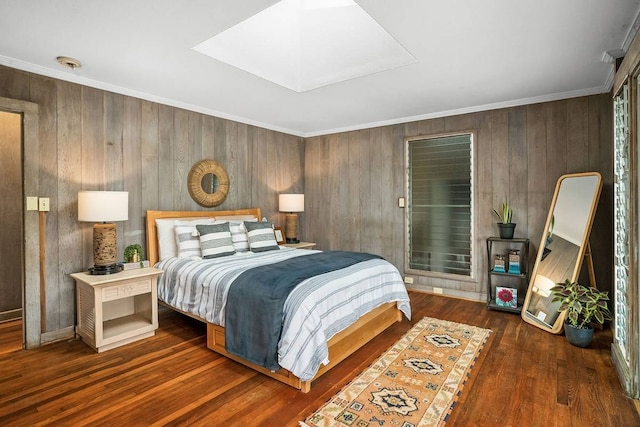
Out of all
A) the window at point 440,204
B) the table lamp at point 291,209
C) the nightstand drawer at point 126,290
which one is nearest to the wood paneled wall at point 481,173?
the window at point 440,204

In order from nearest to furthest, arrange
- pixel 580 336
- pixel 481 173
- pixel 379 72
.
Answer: pixel 580 336
pixel 379 72
pixel 481 173

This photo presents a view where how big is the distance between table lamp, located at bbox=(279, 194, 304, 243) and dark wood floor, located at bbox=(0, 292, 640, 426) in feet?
7.97

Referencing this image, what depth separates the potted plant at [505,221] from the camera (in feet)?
12.9

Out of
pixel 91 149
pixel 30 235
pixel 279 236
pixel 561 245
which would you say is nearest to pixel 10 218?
pixel 30 235

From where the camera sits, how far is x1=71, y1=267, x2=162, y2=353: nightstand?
283 cm

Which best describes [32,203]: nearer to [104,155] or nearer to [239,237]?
[104,155]

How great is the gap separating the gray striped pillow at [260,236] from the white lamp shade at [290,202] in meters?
1.01

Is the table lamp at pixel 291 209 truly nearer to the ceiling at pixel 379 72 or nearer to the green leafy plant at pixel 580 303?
the ceiling at pixel 379 72

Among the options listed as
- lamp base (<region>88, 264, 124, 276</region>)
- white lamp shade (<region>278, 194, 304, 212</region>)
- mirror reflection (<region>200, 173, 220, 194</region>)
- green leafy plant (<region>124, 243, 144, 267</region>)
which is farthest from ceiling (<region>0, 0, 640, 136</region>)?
lamp base (<region>88, 264, 124, 276</region>)

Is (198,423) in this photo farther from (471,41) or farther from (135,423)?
(471,41)

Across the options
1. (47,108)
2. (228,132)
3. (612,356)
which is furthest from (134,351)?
(612,356)

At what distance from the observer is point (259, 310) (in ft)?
7.80

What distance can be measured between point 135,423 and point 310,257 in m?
1.93

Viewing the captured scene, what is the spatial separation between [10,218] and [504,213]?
18.8 ft
